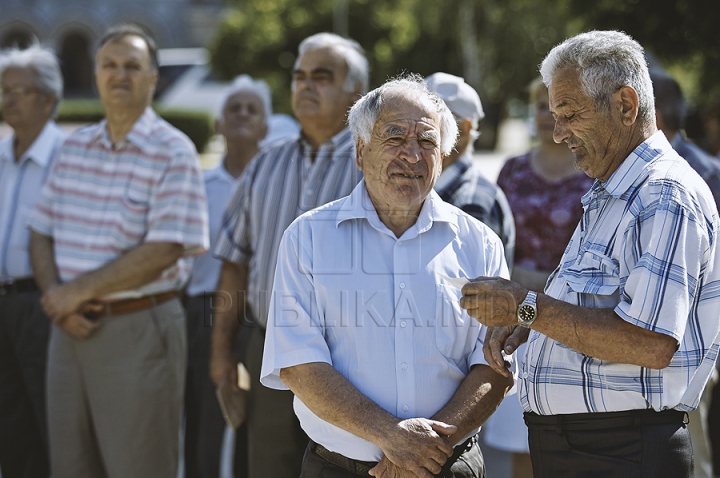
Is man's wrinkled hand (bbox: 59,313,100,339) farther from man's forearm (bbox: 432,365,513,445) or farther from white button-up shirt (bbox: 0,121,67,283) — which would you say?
man's forearm (bbox: 432,365,513,445)

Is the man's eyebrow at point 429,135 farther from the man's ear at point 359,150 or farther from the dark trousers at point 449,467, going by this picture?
the dark trousers at point 449,467

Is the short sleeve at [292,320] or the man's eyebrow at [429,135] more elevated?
the man's eyebrow at [429,135]

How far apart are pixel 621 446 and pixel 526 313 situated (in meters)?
0.49

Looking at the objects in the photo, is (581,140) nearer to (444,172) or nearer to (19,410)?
(444,172)

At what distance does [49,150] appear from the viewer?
14.7ft

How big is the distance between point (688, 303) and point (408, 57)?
2535cm

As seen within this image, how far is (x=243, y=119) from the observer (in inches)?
207

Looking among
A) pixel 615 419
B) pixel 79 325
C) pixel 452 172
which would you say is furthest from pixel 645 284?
pixel 79 325

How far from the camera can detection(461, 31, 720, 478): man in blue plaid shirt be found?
2.13 m

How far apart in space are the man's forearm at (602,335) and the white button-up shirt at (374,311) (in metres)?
0.45

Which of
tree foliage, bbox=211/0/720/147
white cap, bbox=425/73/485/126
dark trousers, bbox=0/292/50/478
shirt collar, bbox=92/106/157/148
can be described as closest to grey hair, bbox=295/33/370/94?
white cap, bbox=425/73/485/126

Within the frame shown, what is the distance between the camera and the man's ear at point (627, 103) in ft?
7.49

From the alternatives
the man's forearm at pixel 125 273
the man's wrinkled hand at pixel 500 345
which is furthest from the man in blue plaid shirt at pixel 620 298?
the man's forearm at pixel 125 273

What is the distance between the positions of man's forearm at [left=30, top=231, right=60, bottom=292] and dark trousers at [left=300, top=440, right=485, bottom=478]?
6.06 feet
